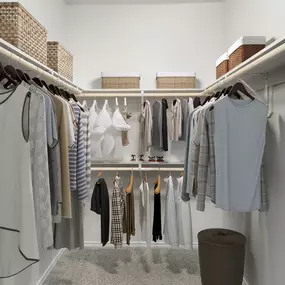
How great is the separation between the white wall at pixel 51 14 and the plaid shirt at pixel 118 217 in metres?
1.81

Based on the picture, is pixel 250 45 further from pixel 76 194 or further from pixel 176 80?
pixel 76 194

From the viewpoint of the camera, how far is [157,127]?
3521 mm

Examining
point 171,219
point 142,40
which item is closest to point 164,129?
point 171,219

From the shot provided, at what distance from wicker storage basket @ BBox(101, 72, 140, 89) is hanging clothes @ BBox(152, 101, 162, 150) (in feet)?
1.22

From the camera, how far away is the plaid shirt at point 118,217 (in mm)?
3166

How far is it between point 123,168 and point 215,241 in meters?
1.50

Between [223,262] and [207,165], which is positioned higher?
[207,165]

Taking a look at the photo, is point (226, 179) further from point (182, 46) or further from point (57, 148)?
point (182, 46)

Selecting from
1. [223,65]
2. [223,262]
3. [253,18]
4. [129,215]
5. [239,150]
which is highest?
[253,18]

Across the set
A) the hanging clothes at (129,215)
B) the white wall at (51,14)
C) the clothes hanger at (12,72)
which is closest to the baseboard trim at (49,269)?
the hanging clothes at (129,215)

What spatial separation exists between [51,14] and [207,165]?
2.44 metres

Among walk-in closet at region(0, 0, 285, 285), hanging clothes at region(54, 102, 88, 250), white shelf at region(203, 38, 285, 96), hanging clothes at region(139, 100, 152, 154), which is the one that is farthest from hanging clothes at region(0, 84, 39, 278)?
hanging clothes at region(139, 100, 152, 154)

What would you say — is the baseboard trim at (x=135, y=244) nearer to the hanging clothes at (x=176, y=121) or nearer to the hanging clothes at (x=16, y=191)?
the hanging clothes at (x=176, y=121)

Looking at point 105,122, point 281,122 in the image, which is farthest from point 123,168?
point 281,122
